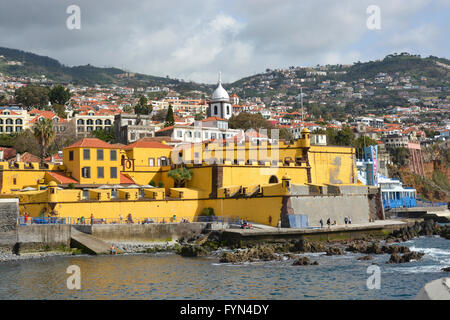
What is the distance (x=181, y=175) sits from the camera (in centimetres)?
4559

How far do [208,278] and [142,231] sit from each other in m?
12.3

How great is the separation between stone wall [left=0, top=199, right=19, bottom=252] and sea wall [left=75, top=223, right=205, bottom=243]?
389cm

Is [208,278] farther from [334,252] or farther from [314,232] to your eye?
[314,232]

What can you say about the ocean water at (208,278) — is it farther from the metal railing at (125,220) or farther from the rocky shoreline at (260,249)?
the metal railing at (125,220)

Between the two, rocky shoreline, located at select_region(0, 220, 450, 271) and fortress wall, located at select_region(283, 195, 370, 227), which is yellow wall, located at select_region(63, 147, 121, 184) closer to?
rocky shoreline, located at select_region(0, 220, 450, 271)

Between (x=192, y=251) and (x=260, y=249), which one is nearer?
(x=260, y=249)

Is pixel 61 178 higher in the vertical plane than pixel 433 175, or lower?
higher

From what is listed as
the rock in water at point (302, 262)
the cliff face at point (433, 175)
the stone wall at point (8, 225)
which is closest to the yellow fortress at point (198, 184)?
the stone wall at point (8, 225)

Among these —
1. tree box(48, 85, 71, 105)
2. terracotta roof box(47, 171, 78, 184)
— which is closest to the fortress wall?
terracotta roof box(47, 171, 78, 184)

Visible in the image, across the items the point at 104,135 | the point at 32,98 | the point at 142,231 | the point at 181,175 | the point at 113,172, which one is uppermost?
the point at 32,98

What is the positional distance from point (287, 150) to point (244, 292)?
2671 cm

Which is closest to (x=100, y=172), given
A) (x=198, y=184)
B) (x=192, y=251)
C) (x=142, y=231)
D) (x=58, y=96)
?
(x=198, y=184)
